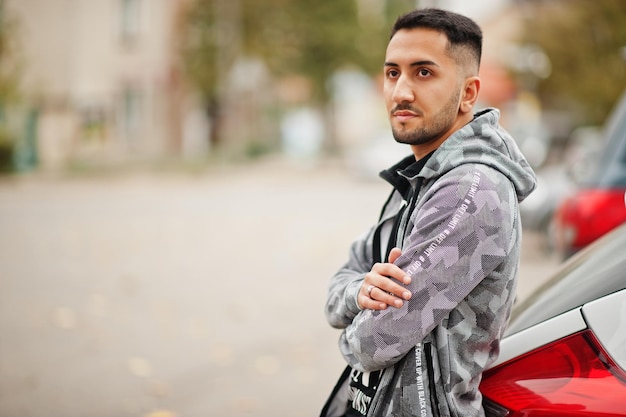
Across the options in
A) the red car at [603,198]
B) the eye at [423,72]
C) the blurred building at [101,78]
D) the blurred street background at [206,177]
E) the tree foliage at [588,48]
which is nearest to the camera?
the eye at [423,72]

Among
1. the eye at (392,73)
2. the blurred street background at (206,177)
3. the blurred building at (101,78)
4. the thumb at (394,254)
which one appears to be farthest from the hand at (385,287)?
the blurred building at (101,78)

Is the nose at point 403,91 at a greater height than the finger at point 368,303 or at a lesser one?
greater

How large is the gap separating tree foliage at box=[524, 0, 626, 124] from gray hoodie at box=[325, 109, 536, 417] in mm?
24005

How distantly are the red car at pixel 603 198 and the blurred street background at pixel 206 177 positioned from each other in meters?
0.40

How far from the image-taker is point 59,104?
109 ft

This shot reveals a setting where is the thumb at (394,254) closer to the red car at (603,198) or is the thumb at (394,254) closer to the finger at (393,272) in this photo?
the finger at (393,272)

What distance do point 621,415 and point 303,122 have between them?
162 ft

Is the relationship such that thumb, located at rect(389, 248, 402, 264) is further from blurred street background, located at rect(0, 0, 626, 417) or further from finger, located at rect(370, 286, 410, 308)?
blurred street background, located at rect(0, 0, 626, 417)

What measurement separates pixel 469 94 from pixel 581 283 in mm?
538

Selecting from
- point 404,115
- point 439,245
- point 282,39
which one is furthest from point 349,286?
point 282,39

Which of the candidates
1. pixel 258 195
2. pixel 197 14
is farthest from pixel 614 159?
pixel 197 14

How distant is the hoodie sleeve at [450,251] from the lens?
6.00 ft

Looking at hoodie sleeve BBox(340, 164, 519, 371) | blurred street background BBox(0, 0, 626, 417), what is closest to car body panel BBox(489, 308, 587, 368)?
hoodie sleeve BBox(340, 164, 519, 371)

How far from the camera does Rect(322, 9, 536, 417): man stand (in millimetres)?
1836
